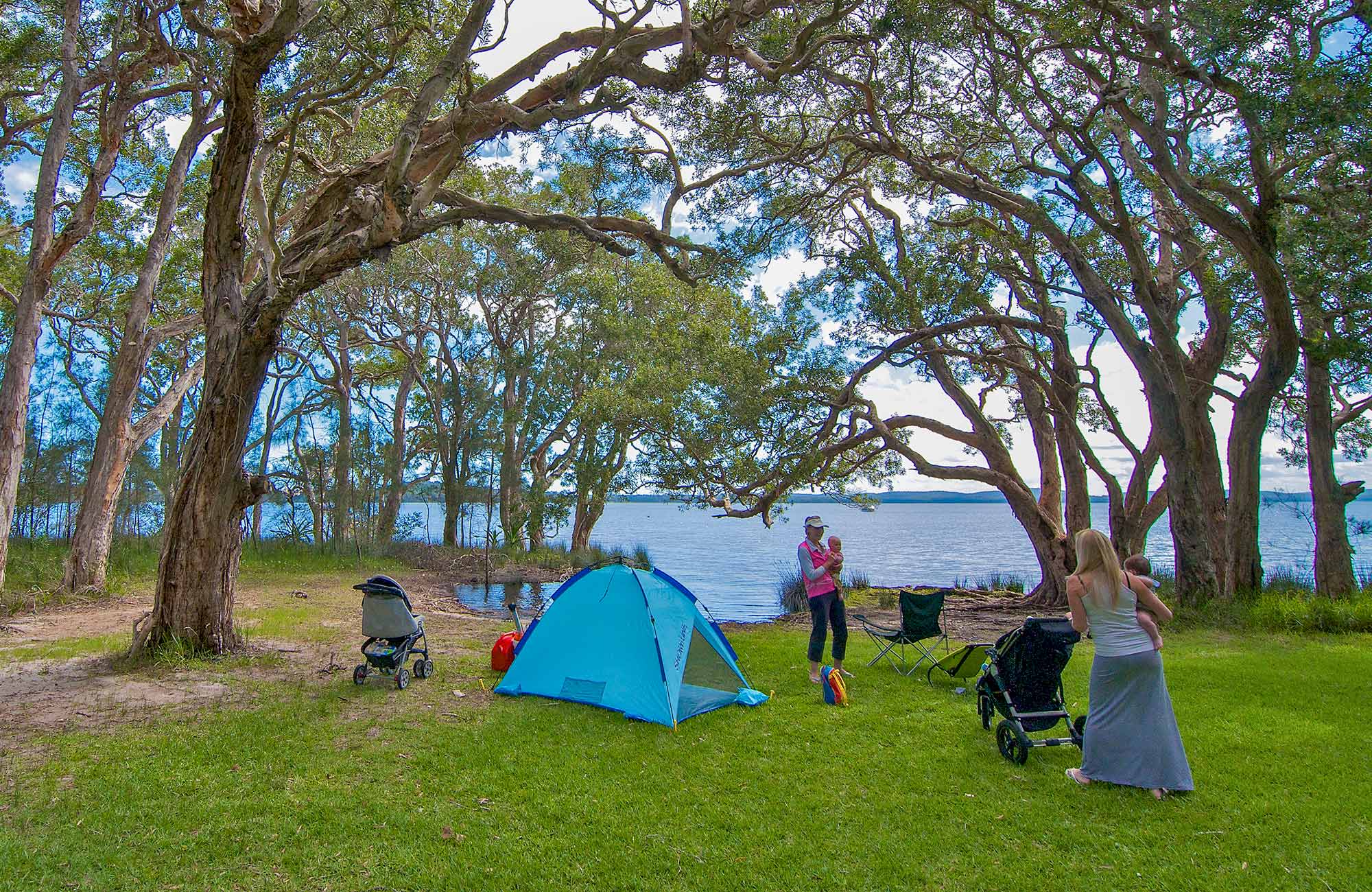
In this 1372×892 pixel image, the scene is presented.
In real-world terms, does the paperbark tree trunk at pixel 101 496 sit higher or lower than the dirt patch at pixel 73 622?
higher

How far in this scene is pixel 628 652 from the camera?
21.3ft

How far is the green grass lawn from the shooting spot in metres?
3.57

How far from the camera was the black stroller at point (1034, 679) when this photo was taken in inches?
206

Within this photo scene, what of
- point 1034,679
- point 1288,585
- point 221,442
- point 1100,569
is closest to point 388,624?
point 221,442

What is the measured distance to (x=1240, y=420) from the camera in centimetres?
1205

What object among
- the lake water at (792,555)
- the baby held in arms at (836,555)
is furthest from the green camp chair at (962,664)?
the lake water at (792,555)

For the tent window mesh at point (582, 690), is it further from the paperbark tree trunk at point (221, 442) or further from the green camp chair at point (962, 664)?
the paperbark tree trunk at point (221, 442)

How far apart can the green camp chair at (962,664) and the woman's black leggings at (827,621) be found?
91 cm

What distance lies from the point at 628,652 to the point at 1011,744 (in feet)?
9.54

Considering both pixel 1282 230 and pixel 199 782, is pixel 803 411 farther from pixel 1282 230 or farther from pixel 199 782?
pixel 199 782

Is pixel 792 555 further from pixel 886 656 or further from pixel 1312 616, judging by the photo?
pixel 886 656

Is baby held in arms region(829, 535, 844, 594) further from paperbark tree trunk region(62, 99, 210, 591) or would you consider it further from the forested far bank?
paperbark tree trunk region(62, 99, 210, 591)

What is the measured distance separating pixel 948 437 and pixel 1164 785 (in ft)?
34.1

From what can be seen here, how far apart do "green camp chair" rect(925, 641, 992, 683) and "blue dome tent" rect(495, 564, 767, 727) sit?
5.98ft
